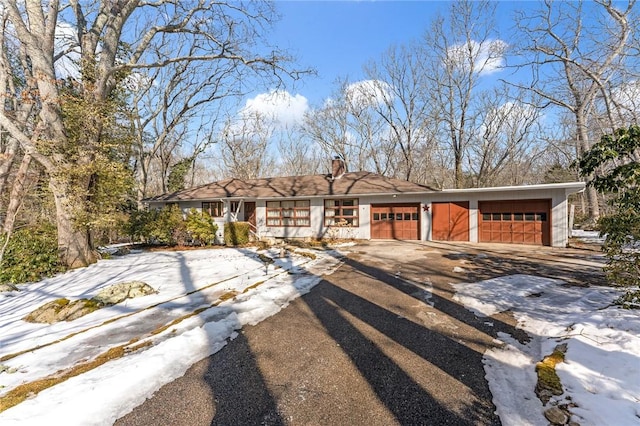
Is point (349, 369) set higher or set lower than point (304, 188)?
lower

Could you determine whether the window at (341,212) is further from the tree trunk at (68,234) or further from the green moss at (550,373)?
the green moss at (550,373)

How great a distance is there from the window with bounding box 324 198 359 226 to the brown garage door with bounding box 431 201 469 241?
4020 mm

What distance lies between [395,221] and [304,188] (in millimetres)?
5606

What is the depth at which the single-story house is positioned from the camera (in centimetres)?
1212

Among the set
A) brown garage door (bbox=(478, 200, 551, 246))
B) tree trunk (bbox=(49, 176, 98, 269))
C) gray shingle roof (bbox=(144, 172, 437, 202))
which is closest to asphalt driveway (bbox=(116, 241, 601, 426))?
tree trunk (bbox=(49, 176, 98, 269))

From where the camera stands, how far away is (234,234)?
563 inches

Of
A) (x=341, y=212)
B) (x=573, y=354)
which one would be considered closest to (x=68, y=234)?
(x=341, y=212)

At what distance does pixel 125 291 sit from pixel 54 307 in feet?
3.61

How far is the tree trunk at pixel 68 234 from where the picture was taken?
8.40 meters

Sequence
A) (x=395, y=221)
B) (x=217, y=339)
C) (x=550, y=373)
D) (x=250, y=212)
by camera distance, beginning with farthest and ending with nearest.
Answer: (x=250, y=212) < (x=395, y=221) < (x=217, y=339) < (x=550, y=373)

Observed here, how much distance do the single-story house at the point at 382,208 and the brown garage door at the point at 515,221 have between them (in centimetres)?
3

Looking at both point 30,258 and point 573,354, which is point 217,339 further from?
point 30,258

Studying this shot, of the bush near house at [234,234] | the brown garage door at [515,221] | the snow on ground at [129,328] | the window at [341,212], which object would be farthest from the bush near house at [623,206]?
the bush near house at [234,234]

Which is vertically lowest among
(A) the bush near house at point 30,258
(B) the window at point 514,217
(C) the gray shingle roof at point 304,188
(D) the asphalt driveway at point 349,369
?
(D) the asphalt driveway at point 349,369
